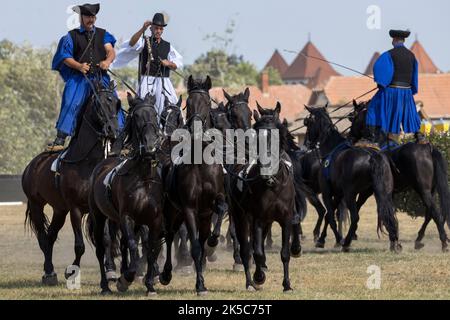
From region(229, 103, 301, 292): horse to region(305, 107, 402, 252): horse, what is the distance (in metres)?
5.87

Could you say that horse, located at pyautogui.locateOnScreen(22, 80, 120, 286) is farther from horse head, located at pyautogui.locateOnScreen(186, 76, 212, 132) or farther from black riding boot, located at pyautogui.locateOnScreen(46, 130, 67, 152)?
horse head, located at pyautogui.locateOnScreen(186, 76, 212, 132)

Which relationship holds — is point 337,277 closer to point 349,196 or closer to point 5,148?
point 349,196

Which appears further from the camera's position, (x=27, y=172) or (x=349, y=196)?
(x=349, y=196)

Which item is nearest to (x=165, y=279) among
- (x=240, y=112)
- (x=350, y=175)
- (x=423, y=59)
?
(x=240, y=112)

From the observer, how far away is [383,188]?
66.5 ft

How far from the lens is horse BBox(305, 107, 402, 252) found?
20.2m

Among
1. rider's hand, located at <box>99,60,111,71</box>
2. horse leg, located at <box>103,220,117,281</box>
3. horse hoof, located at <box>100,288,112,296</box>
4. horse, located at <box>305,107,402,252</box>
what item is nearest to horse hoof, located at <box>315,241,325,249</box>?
horse, located at <box>305,107,402,252</box>

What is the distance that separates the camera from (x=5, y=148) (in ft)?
224

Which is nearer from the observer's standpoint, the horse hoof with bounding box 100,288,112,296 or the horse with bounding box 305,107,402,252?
the horse hoof with bounding box 100,288,112,296

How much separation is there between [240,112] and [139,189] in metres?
2.63

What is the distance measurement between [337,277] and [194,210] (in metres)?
2.79

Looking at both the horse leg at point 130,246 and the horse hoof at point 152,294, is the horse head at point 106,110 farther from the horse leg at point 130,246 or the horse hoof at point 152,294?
the horse hoof at point 152,294

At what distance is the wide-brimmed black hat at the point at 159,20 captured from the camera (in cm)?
1658

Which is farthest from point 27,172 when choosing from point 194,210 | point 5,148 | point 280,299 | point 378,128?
point 5,148
